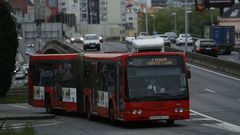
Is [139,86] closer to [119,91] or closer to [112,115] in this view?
[119,91]

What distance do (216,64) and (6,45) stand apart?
57.5 feet

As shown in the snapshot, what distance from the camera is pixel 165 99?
919 inches

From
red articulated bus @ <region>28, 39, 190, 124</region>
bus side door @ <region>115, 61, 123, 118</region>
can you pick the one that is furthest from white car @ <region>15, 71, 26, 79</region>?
bus side door @ <region>115, 61, 123, 118</region>

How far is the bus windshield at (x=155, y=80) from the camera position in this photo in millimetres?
23281

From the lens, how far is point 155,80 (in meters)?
23.5

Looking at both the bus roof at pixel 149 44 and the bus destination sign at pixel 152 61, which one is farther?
the bus roof at pixel 149 44

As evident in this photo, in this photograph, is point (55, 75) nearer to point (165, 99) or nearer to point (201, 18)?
point (165, 99)

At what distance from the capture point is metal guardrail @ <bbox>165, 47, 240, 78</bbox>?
5406 cm

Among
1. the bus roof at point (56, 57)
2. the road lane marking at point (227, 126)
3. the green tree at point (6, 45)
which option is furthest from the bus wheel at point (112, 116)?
the green tree at point (6, 45)

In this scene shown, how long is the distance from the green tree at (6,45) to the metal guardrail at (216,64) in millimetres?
15564

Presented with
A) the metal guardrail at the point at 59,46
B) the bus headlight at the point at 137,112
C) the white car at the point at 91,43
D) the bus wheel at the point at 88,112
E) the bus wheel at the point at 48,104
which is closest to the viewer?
the bus headlight at the point at 137,112

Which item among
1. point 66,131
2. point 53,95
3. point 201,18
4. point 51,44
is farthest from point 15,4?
point 201,18

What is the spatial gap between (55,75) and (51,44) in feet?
209

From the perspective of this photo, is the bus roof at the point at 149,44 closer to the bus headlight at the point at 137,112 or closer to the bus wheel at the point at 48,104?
the bus wheel at the point at 48,104
